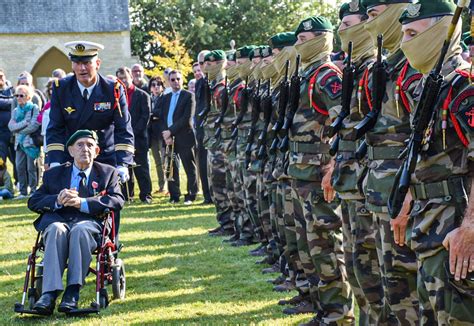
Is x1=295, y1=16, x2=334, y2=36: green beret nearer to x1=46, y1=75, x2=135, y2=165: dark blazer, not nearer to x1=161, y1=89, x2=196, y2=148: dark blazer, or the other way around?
x1=46, y1=75, x2=135, y2=165: dark blazer

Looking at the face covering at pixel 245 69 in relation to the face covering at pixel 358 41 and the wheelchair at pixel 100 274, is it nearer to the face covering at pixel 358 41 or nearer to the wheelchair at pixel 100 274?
the wheelchair at pixel 100 274

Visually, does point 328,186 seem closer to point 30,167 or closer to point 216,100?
point 216,100

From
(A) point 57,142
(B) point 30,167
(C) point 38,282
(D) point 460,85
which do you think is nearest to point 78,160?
(A) point 57,142

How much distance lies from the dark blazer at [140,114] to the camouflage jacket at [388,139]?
11408mm

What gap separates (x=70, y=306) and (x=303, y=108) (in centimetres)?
256

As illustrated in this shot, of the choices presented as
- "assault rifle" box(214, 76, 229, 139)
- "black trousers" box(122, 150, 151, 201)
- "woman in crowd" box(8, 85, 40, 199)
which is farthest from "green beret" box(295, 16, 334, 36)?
"woman in crowd" box(8, 85, 40, 199)

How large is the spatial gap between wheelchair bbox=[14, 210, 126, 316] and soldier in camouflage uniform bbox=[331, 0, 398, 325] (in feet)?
8.86

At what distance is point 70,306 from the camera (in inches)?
287

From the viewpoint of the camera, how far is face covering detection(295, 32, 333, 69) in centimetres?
648

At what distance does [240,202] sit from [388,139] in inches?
241

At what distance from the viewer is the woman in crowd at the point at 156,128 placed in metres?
16.7

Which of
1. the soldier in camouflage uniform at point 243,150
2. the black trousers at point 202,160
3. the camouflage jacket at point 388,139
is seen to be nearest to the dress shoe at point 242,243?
the soldier in camouflage uniform at point 243,150

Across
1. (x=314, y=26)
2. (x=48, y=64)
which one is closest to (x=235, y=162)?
(x=314, y=26)

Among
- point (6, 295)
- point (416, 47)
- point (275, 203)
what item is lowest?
point (6, 295)
